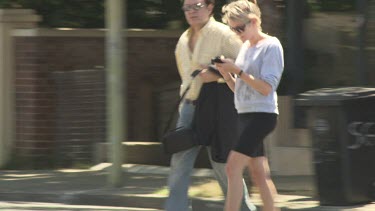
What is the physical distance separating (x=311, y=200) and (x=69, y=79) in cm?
508

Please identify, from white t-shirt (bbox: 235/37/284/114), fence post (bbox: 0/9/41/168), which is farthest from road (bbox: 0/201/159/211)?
fence post (bbox: 0/9/41/168)

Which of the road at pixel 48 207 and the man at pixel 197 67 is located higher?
the man at pixel 197 67

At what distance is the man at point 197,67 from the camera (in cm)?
709

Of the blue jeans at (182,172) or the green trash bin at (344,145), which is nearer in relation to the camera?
the blue jeans at (182,172)

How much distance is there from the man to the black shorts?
48cm

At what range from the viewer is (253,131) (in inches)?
258

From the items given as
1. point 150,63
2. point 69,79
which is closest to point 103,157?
point 69,79

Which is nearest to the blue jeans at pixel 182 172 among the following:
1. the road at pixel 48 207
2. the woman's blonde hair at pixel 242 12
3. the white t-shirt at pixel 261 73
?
the white t-shirt at pixel 261 73

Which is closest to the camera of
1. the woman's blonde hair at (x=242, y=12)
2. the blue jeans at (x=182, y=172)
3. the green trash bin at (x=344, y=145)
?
the woman's blonde hair at (x=242, y=12)

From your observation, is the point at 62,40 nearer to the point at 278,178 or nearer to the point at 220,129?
the point at 278,178

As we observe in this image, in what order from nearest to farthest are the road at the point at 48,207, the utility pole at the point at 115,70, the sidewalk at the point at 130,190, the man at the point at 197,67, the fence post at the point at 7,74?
1. the man at the point at 197,67
2. the sidewalk at the point at 130,190
3. the road at the point at 48,207
4. the utility pole at the point at 115,70
5. the fence post at the point at 7,74

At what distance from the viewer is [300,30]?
11117 mm

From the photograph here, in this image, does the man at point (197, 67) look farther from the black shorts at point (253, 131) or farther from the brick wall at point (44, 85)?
the brick wall at point (44, 85)

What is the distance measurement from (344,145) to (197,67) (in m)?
1.59
